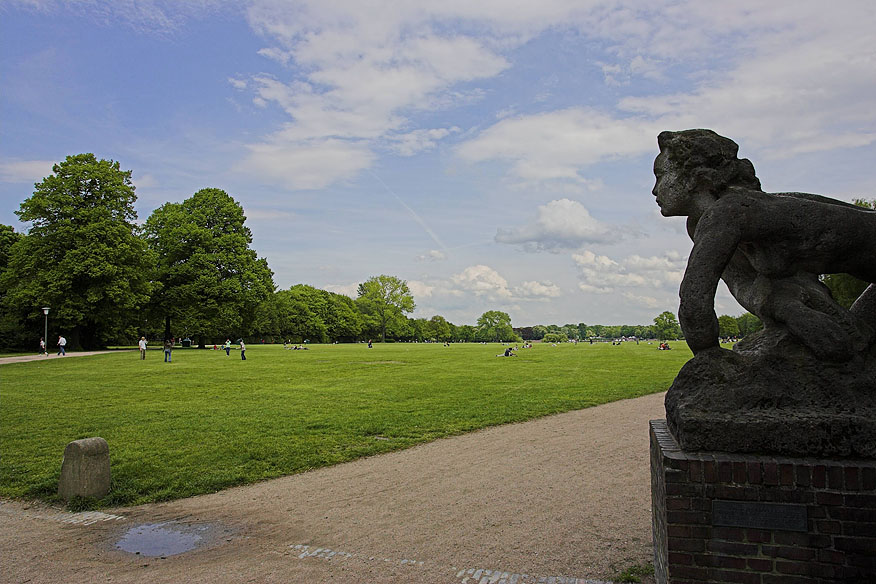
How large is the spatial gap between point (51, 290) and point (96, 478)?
38834 mm

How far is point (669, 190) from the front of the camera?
448cm

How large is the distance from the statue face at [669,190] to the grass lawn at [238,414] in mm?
6941

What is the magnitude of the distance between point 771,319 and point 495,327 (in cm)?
14752

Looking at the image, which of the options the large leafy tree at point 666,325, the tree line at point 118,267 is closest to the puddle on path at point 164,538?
the tree line at point 118,267

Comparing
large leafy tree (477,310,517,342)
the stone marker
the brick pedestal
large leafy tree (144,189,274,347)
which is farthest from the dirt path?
large leafy tree (477,310,517,342)

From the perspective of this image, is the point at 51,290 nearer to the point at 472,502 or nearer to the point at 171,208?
the point at 171,208

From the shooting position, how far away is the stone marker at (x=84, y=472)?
7.60m

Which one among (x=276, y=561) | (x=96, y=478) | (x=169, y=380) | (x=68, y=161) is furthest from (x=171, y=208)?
(x=276, y=561)

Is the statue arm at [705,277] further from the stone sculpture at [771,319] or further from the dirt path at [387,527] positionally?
the dirt path at [387,527]

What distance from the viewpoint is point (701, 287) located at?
404cm

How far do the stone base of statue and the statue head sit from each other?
118 centimetres

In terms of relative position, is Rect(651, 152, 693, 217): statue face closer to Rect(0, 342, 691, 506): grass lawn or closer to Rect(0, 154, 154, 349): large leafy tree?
Rect(0, 342, 691, 506): grass lawn

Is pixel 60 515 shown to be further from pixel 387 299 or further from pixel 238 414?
pixel 387 299

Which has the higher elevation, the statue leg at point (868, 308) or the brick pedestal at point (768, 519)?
the statue leg at point (868, 308)
